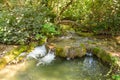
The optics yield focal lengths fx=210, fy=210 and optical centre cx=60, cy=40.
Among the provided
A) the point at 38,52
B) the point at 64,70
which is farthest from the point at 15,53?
the point at 64,70

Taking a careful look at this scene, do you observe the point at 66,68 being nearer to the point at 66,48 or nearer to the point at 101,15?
the point at 66,48

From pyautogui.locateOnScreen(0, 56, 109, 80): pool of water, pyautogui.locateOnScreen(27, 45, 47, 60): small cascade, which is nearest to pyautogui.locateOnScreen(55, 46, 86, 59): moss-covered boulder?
pyautogui.locateOnScreen(0, 56, 109, 80): pool of water

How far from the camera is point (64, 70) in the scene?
8.45m

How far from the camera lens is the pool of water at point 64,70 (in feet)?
25.8

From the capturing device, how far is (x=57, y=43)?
33.3ft

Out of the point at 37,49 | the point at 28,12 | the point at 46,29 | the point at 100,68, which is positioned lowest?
the point at 100,68

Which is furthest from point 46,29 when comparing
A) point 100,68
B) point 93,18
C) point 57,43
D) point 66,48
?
point 100,68

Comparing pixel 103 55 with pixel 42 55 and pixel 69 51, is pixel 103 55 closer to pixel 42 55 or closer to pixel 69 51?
pixel 69 51

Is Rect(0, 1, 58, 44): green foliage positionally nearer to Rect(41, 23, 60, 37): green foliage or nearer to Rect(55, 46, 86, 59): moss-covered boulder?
Rect(41, 23, 60, 37): green foliage

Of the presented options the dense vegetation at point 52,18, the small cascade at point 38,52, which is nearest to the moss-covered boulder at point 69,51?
the small cascade at point 38,52

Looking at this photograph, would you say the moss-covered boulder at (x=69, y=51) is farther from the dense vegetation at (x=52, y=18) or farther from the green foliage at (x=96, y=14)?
the green foliage at (x=96, y=14)

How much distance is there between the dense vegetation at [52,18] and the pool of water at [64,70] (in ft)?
6.16

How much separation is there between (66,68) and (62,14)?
15.6 ft

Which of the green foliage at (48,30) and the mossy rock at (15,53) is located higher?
the green foliage at (48,30)
